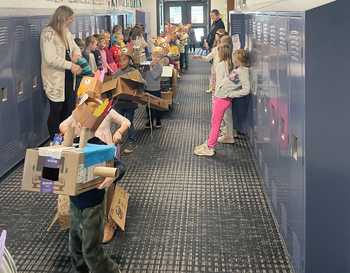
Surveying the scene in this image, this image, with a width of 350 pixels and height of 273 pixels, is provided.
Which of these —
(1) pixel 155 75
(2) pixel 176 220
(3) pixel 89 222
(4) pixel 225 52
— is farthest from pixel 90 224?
(1) pixel 155 75

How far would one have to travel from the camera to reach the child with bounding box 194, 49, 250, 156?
5117mm

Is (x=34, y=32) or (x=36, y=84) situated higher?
(x=34, y=32)

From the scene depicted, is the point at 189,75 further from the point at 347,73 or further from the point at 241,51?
the point at 347,73

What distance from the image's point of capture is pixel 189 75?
501 inches

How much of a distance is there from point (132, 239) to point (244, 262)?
850 mm

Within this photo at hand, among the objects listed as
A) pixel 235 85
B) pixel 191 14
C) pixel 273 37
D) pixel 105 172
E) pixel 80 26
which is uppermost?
pixel 191 14

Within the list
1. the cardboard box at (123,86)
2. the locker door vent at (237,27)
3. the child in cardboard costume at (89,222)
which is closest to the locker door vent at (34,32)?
the cardboard box at (123,86)

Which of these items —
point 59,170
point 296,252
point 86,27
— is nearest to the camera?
point 59,170

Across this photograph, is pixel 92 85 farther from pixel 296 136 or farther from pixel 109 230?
pixel 296 136

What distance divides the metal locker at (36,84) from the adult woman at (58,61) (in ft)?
0.42

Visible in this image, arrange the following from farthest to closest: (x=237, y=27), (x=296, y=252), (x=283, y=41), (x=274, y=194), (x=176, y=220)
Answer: (x=237, y=27), (x=176, y=220), (x=274, y=194), (x=283, y=41), (x=296, y=252)

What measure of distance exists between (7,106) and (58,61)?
2.77ft

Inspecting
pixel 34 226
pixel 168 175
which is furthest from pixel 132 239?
pixel 168 175

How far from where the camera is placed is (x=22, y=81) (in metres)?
5.08
